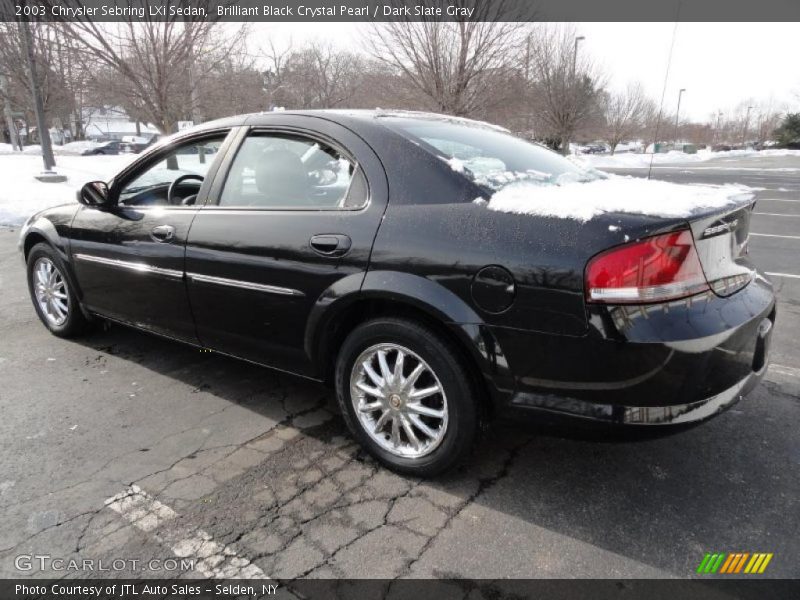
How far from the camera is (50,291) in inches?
168

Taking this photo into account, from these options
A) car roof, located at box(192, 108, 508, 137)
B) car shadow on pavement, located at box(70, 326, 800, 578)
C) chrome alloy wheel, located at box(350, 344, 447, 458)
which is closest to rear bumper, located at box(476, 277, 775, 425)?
car shadow on pavement, located at box(70, 326, 800, 578)

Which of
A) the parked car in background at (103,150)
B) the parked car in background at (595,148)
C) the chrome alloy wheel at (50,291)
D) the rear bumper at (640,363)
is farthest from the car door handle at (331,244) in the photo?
the parked car in background at (595,148)

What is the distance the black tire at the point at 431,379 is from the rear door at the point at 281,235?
24 cm

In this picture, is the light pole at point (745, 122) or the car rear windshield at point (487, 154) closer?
the car rear windshield at point (487, 154)

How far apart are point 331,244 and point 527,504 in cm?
142

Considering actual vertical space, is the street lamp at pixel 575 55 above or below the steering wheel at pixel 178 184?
above

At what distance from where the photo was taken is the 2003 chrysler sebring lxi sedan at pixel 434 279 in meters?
1.94

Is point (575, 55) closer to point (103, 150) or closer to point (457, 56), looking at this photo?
point (457, 56)

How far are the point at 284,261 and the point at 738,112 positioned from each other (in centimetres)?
9476

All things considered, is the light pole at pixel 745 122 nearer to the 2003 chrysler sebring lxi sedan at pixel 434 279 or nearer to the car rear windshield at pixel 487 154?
the car rear windshield at pixel 487 154

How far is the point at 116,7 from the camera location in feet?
41.7

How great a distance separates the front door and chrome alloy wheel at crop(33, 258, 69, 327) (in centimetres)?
40

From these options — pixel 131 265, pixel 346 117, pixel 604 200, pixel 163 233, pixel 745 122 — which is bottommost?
pixel 131 265

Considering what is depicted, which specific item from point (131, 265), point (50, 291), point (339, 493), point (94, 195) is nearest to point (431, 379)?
point (339, 493)
